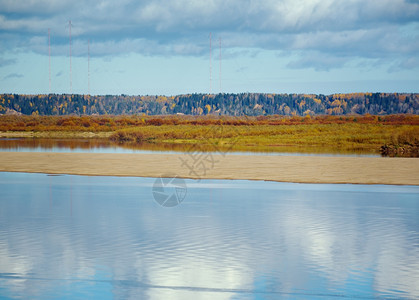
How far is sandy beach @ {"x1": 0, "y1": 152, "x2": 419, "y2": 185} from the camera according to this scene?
2267 centimetres

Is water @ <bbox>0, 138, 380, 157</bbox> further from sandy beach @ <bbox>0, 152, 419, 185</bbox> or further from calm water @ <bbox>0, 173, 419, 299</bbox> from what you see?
calm water @ <bbox>0, 173, 419, 299</bbox>

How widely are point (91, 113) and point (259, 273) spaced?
560ft

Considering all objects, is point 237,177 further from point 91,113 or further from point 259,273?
point 91,113

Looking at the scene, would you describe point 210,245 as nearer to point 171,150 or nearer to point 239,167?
point 239,167

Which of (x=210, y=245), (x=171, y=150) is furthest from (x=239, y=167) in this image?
(x=210, y=245)

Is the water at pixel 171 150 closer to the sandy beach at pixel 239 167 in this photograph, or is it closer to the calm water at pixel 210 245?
the sandy beach at pixel 239 167

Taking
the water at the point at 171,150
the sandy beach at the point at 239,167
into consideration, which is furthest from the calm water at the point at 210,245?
the water at the point at 171,150

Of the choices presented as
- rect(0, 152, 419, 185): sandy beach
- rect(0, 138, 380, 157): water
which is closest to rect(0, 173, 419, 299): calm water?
rect(0, 152, 419, 185): sandy beach

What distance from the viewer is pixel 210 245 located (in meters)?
10.8

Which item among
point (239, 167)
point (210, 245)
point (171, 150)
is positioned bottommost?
point (210, 245)

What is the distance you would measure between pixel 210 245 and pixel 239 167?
51.7ft

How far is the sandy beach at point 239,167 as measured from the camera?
22672 mm

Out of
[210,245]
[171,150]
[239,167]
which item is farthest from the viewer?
[171,150]

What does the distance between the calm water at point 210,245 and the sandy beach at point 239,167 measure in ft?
14.4
